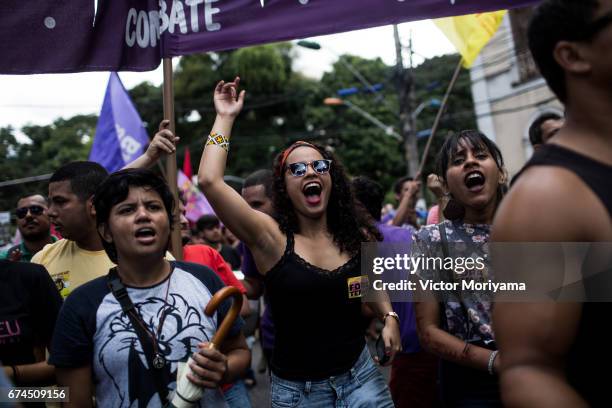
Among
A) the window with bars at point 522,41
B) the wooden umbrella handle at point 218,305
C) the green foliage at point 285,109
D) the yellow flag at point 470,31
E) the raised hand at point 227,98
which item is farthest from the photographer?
the green foliage at point 285,109

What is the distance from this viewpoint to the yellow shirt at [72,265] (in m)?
3.29

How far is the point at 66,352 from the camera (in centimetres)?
225

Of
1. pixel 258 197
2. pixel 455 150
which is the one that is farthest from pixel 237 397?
pixel 258 197

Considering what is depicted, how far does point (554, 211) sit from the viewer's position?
4.38 feet

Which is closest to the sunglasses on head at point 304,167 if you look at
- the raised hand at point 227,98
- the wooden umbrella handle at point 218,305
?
the raised hand at point 227,98

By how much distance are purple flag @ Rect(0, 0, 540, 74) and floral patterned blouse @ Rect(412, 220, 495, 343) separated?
1363 mm

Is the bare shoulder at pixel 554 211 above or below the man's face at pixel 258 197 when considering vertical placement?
above

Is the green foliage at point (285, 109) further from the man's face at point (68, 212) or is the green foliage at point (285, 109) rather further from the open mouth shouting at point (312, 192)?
the open mouth shouting at point (312, 192)

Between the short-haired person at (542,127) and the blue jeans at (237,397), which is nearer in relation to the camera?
the blue jeans at (237,397)

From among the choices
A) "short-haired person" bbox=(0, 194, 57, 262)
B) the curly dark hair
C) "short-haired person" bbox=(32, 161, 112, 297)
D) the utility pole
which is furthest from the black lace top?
the utility pole

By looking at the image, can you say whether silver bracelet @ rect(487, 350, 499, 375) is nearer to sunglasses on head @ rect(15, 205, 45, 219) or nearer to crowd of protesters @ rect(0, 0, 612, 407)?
crowd of protesters @ rect(0, 0, 612, 407)

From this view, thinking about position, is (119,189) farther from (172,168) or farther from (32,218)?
(32,218)

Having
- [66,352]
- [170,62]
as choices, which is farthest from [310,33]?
[66,352]

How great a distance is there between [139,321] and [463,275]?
133 centimetres
